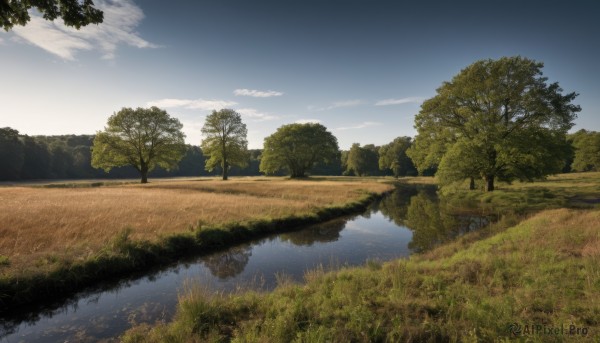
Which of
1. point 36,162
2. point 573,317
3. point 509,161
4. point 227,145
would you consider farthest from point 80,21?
point 36,162

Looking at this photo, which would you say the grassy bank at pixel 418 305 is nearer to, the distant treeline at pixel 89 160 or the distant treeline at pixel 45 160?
the distant treeline at pixel 89 160

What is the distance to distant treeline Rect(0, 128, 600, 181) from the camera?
6950 centimetres

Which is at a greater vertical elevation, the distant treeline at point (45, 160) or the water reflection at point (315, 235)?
the distant treeline at point (45, 160)

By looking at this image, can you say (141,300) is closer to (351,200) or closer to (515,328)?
(515,328)

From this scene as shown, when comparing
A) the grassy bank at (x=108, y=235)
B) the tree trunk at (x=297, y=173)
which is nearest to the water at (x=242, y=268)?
the grassy bank at (x=108, y=235)

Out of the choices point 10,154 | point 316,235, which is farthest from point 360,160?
point 10,154

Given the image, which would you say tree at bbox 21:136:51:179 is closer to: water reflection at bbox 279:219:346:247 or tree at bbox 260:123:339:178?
tree at bbox 260:123:339:178

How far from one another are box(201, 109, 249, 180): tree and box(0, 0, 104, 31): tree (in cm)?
5134

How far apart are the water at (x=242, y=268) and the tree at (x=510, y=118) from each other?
909cm

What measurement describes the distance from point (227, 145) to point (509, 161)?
155 ft

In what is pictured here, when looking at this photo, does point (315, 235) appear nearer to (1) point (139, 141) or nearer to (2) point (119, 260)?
(2) point (119, 260)

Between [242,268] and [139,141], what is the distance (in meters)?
45.5

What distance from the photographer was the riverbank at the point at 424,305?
5809mm

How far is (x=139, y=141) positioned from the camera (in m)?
50.2
